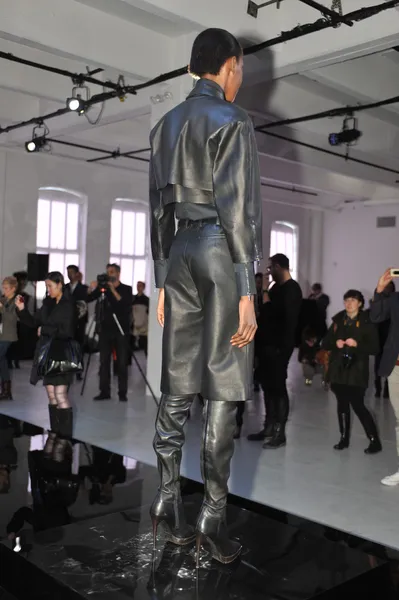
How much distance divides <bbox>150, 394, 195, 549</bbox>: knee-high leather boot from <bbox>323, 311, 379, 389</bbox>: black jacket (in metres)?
3.12

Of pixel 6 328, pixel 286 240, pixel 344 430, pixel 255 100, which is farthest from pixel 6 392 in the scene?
pixel 286 240

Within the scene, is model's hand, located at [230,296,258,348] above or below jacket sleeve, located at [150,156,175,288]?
below

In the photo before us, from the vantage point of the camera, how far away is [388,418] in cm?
714

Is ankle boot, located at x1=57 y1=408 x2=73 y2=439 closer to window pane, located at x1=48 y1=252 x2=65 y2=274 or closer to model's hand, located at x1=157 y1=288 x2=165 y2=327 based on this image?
model's hand, located at x1=157 y1=288 x2=165 y2=327

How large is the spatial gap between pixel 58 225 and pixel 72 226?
0.32 metres

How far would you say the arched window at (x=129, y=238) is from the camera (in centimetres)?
1438

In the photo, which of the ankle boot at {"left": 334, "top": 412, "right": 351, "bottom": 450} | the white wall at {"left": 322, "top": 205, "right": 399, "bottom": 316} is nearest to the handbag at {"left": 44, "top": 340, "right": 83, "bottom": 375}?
the ankle boot at {"left": 334, "top": 412, "right": 351, "bottom": 450}

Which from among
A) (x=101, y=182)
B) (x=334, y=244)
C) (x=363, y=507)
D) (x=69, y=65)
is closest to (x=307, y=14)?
(x=69, y=65)

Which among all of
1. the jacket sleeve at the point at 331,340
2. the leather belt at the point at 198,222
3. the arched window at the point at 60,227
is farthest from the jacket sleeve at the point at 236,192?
the arched window at the point at 60,227

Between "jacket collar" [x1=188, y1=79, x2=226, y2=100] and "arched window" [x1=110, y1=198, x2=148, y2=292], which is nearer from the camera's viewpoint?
"jacket collar" [x1=188, y1=79, x2=226, y2=100]

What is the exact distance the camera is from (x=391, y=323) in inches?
187

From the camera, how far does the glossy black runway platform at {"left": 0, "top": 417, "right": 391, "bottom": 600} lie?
232 centimetres

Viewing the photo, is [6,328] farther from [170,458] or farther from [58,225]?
[58,225]

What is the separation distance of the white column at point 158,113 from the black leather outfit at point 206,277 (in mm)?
4997
